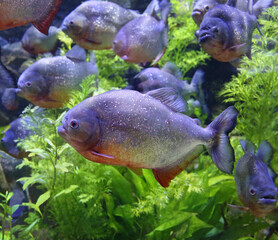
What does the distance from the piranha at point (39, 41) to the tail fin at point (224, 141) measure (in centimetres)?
375

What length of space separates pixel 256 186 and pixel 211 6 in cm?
181

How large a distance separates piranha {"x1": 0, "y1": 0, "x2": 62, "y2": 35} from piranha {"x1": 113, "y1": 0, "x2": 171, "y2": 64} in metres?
1.54

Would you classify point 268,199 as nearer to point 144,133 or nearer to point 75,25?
point 144,133

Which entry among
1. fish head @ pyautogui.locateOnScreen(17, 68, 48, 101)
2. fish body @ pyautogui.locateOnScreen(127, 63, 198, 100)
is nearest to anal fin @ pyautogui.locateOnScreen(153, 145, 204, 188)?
fish body @ pyautogui.locateOnScreen(127, 63, 198, 100)

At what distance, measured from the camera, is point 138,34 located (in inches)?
121

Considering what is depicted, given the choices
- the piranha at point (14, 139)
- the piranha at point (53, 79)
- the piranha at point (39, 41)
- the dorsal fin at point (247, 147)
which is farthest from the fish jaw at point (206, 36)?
the piranha at point (39, 41)

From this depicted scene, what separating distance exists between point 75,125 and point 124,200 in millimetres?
1746

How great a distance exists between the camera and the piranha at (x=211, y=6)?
2.39 m

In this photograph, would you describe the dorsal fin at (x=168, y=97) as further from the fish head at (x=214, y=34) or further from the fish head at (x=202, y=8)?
the fish head at (x=202, y=8)

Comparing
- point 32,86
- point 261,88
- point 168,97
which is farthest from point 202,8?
point 32,86

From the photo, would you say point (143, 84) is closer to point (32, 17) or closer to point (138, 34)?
point (138, 34)

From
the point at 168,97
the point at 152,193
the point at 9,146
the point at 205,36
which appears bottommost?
the point at 9,146

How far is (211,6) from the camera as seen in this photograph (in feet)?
8.63

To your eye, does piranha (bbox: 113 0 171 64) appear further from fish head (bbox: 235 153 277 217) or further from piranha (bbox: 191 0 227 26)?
fish head (bbox: 235 153 277 217)
